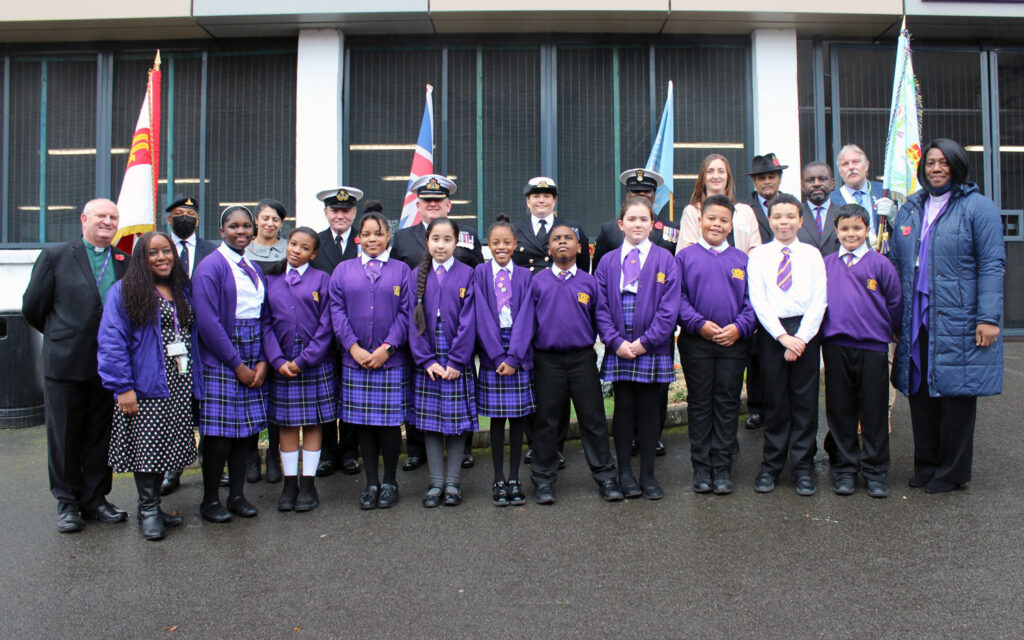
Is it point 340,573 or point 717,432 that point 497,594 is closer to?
point 340,573

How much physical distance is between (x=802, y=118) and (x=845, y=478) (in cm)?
731

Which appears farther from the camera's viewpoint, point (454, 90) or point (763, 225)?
point (454, 90)

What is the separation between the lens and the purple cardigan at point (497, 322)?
16.1 feet

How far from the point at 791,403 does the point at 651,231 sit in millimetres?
1601

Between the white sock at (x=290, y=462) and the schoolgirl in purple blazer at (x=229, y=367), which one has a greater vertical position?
the schoolgirl in purple blazer at (x=229, y=367)

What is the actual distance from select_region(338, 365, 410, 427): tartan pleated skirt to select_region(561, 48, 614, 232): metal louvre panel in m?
6.05

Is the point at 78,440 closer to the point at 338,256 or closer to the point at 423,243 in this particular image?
the point at 338,256

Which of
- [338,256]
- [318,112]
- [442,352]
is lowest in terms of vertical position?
[442,352]

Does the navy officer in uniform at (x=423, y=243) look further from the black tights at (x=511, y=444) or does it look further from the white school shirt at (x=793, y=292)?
the white school shirt at (x=793, y=292)

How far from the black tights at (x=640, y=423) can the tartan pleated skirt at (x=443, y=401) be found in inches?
37.2

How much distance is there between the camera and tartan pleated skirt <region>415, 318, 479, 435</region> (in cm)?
491

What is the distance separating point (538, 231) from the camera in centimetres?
597

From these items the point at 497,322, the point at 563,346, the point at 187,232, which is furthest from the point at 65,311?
the point at 563,346

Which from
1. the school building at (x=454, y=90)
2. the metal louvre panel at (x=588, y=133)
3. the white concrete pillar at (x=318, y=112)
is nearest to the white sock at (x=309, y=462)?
the school building at (x=454, y=90)
